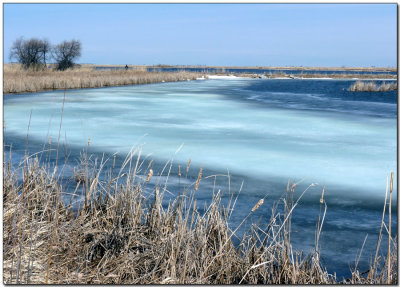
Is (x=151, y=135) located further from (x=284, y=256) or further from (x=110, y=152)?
(x=284, y=256)

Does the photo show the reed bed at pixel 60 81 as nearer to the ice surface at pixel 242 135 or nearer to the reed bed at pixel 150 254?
the ice surface at pixel 242 135

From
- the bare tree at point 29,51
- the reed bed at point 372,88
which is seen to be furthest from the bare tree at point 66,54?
the reed bed at point 372,88

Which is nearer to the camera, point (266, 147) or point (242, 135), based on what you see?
point (266, 147)

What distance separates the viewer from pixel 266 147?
25.5ft

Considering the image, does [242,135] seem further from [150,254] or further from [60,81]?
[60,81]

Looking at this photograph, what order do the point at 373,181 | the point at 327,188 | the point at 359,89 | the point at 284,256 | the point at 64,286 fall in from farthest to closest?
the point at 359,89 → the point at 373,181 → the point at 327,188 → the point at 284,256 → the point at 64,286

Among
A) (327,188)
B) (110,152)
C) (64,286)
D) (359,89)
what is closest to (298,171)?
(327,188)

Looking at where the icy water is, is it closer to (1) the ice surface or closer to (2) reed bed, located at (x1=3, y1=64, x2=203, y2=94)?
(1) the ice surface

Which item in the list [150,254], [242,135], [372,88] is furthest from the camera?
[372,88]

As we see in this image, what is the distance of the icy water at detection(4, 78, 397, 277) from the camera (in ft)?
14.3

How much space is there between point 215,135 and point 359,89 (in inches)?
670

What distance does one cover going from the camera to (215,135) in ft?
29.4

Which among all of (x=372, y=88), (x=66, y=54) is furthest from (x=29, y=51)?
(x=372, y=88)

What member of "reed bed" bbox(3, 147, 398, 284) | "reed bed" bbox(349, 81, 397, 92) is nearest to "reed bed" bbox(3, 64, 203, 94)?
"reed bed" bbox(349, 81, 397, 92)
